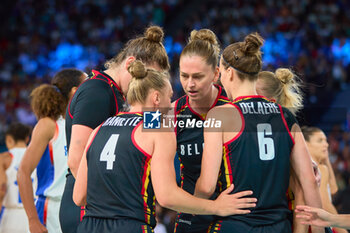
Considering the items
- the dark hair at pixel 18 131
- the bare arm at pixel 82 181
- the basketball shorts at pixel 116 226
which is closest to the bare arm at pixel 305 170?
the basketball shorts at pixel 116 226

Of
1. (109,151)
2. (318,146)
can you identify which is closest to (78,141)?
(109,151)

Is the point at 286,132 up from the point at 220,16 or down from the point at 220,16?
down

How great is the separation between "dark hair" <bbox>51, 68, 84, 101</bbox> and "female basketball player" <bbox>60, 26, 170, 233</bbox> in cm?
84

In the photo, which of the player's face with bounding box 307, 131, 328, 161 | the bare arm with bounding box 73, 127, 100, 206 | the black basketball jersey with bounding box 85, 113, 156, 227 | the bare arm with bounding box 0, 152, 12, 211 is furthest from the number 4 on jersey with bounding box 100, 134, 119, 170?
the bare arm with bounding box 0, 152, 12, 211

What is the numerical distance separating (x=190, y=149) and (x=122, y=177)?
91 centimetres

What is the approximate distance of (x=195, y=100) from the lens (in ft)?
12.3

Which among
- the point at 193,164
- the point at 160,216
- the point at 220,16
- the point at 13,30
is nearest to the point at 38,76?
the point at 13,30

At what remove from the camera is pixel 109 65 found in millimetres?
3906

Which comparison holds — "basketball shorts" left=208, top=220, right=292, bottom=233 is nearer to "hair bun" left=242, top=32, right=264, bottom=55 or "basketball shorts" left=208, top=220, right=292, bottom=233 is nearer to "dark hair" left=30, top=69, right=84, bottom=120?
"hair bun" left=242, top=32, right=264, bottom=55

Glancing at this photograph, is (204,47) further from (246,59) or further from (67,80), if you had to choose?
(67,80)

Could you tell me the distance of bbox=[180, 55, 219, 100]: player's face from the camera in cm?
354

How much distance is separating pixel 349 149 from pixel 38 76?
35.9 ft

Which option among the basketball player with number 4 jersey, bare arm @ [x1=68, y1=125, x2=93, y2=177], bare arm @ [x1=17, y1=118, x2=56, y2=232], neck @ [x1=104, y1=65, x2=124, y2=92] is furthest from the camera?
the basketball player with number 4 jersey

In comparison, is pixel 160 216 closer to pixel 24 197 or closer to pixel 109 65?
pixel 24 197
